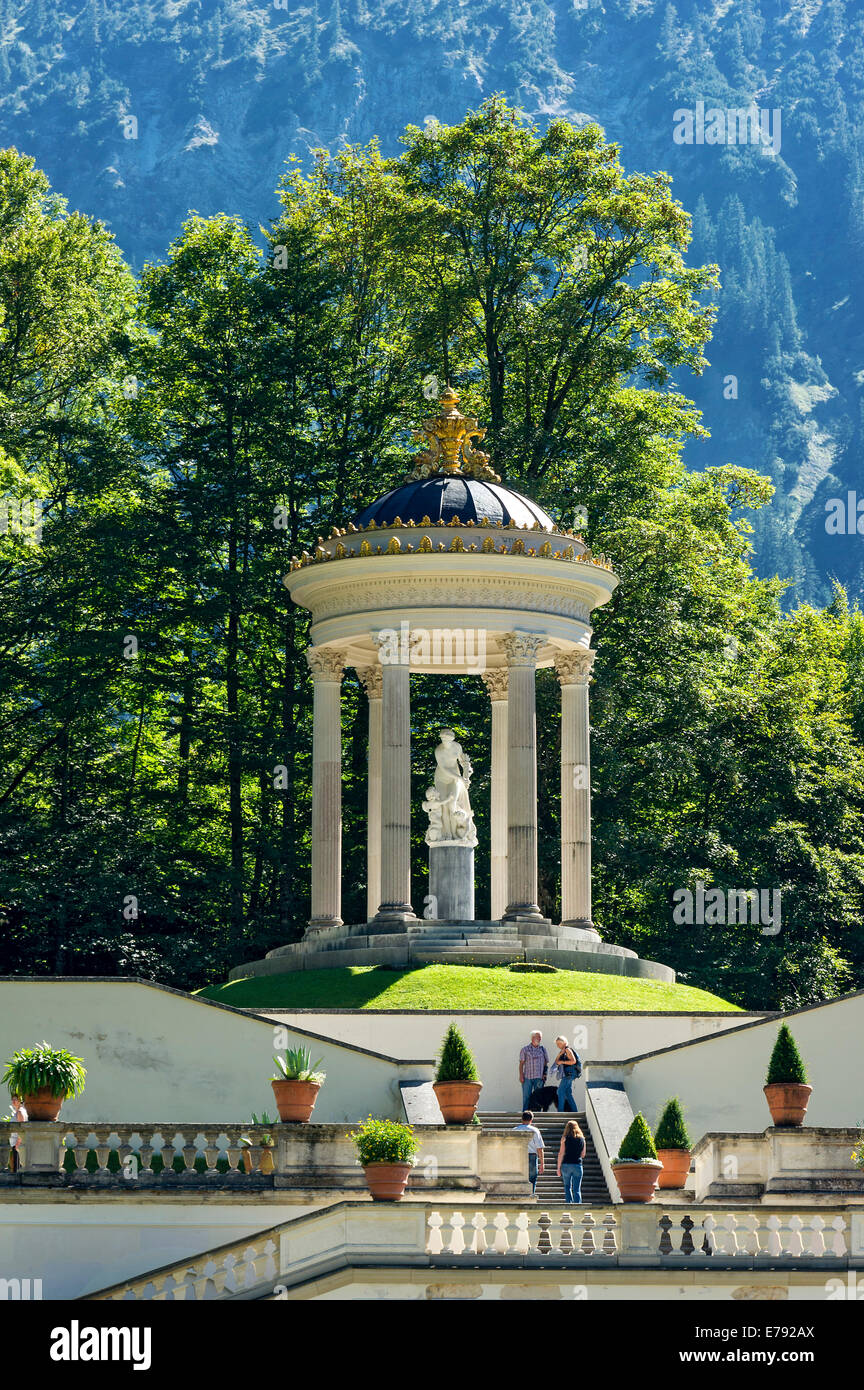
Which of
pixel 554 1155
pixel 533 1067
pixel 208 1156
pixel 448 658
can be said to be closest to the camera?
pixel 208 1156

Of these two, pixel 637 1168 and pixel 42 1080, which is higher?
pixel 42 1080

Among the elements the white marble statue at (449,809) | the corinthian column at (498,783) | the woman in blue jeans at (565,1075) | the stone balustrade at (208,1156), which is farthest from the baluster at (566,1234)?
Result: the corinthian column at (498,783)

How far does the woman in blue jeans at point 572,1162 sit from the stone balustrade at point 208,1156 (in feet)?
5.04

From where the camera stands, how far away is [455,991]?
4481 centimetres

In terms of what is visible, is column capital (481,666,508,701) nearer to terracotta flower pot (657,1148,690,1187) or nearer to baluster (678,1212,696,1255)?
terracotta flower pot (657,1148,690,1187)

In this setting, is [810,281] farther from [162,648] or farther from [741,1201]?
[741,1201]

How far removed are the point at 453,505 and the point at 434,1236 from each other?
24368 mm

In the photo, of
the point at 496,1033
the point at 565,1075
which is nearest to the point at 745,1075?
the point at 565,1075

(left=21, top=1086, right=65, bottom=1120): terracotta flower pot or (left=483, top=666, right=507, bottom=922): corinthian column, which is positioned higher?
(left=483, top=666, right=507, bottom=922): corinthian column

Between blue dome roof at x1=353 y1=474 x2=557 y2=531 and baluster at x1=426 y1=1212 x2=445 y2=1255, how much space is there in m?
22.8

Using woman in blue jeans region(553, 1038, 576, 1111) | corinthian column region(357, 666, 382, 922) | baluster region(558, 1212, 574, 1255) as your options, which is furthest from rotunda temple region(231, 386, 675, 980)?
baluster region(558, 1212, 574, 1255)

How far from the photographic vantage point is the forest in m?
63.1

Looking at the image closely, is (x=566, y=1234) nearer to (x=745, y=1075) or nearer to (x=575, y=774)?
(x=745, y=1075)

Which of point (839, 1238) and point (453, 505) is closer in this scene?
point (839, 1238)
